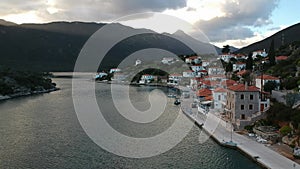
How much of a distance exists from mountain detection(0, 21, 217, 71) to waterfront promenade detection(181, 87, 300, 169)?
69506 mm

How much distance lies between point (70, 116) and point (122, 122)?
4.61 m

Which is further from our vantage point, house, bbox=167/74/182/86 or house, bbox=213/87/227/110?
house, bbox=167/74/182/86

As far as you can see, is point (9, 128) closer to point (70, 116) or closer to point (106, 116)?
point (70, 116)

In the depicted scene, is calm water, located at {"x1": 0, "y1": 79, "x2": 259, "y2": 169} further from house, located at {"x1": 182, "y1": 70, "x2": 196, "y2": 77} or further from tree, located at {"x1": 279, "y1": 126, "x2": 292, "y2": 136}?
house, located at {"x1": 182, "y1": 70, "x2": 196, "y2": 77}

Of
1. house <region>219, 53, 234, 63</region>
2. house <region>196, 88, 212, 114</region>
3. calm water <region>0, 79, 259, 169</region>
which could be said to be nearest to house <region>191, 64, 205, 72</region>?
house <region>219, 53, 234, 63</region>

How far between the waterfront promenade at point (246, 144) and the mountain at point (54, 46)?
228ft

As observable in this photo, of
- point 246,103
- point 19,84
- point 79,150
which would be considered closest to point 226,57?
point 19,84

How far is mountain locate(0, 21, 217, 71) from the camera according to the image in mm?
97956

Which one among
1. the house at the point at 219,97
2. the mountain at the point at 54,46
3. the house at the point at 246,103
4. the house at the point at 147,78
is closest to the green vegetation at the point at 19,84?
the house at the point at 147,78

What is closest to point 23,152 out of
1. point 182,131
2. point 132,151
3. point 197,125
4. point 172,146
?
point 132,151

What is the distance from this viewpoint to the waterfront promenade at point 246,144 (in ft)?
35.8

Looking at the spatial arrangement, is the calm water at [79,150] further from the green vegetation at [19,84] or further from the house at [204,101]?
the green vegetation at [19,84]

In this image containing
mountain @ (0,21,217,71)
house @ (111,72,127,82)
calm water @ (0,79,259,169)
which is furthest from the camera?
mountain @ (0,21,217,71)

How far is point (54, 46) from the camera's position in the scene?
118000mm
